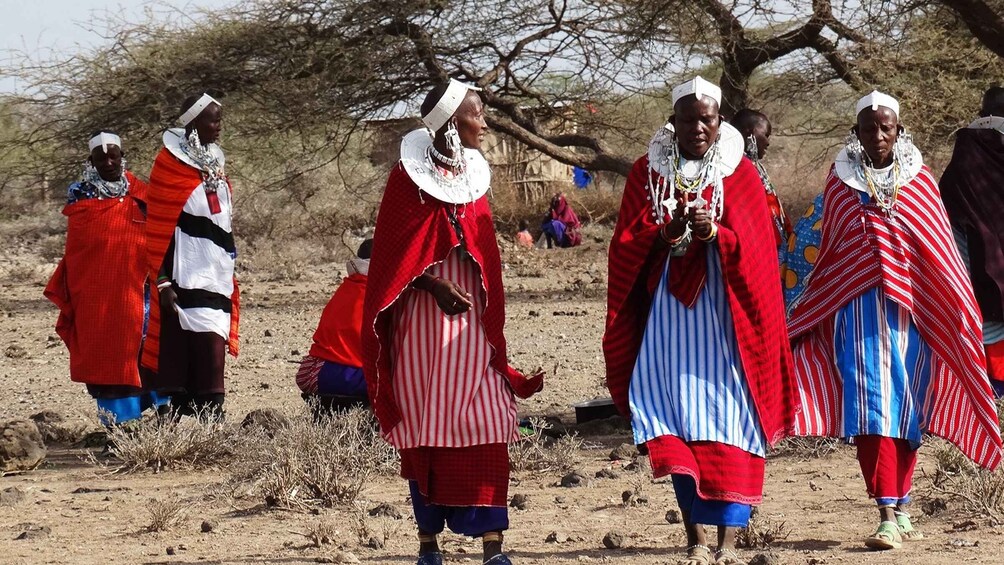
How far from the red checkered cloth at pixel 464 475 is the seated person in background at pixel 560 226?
724 inches

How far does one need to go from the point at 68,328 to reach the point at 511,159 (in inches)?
743

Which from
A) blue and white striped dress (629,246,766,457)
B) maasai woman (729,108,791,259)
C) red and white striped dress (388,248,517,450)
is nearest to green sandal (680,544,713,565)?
blue and white striped dress (629,246,766,457)

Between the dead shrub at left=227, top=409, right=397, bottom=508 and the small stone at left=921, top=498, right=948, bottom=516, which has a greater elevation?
the dead shrub at left=227, top=409, right=397, bottom=508

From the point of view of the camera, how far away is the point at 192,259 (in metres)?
8.17

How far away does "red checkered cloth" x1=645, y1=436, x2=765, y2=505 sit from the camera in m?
4.92

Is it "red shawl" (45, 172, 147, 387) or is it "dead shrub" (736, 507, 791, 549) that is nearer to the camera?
"dead shrub" (736, 507, 791, 549)

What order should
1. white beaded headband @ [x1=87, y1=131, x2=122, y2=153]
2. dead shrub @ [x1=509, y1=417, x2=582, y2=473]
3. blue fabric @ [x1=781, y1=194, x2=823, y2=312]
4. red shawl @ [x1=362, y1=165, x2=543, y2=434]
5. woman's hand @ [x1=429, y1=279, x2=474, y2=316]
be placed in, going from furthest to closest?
white beaded headband @ [x1=87, y1=131, x2=122, y2=153] < dead shrub @ [x1=509, y1=417, x2=582, y2=473] < blue fabric @ [x1=781, y1=194, x2=823, y2=312] < red shawl @ [x1=362, y1=165, x2=543, y2=434] < woman's hand @ [x1=429, y1=279, x2=474, y2=316]

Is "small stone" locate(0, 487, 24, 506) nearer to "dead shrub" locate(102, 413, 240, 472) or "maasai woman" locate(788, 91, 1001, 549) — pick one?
"dead shrub" locate(102, 413, 240, 472)

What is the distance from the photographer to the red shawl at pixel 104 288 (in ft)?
27.4

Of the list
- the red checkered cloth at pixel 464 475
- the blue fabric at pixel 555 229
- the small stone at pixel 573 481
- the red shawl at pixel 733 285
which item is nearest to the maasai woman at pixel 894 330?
the red shawl at pixel 733 285

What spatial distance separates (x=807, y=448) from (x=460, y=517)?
2854 mm

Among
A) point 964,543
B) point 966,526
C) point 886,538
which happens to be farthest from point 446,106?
point 966,526

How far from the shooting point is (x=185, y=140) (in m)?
8.11

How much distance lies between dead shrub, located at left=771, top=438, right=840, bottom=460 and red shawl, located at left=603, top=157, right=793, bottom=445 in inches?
90.0
